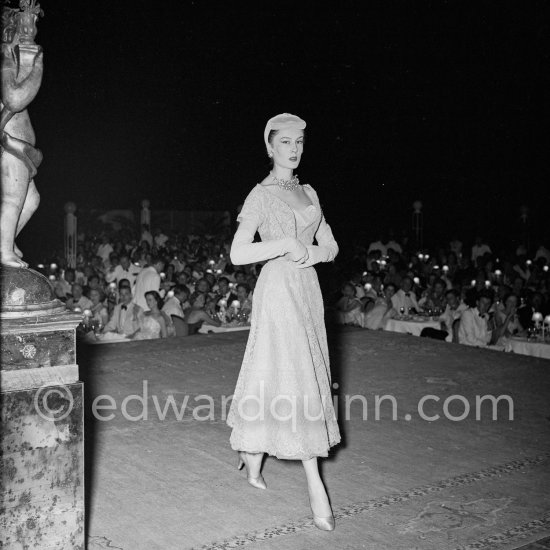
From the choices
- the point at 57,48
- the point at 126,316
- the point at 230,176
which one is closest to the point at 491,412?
the point at 126,316

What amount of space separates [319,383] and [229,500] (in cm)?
72

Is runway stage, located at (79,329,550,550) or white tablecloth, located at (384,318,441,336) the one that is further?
white tablecloth, located at (384,318,441,336)

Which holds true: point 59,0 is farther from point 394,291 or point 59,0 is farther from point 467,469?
point 467,469

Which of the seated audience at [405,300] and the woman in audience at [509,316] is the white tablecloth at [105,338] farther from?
the woman in audience at [509,316]

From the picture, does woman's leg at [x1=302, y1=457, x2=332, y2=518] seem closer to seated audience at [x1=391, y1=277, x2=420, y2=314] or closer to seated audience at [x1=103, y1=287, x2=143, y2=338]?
seated audience at [x1=103, y1=287, x2=143, y2=338]

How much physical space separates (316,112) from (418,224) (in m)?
4.71

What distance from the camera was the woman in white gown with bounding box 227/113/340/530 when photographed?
3180mm

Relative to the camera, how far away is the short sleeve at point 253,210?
3250mm

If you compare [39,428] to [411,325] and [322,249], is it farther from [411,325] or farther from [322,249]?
[411,325]

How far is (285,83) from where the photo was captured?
685 inches

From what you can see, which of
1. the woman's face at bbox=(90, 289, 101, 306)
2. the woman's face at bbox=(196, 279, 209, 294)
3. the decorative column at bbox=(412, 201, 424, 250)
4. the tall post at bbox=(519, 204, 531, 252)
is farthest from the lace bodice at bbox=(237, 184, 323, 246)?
the tall post at bbox=(519, 204, 531, 252)

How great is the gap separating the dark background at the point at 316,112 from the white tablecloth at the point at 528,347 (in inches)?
365

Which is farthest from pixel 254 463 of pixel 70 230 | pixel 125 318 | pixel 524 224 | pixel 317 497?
pixel 524 224

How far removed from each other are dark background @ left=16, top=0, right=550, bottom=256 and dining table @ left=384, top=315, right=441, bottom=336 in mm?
8221
